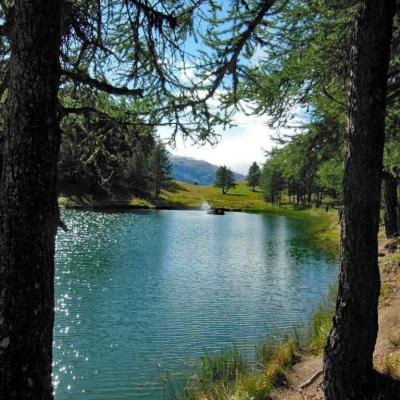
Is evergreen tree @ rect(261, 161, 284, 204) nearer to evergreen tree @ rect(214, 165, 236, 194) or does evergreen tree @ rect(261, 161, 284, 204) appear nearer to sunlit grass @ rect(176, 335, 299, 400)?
evergreen tree @ rect(214, 165, 236, 194)

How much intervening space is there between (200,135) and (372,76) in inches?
109

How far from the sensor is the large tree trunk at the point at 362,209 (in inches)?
226

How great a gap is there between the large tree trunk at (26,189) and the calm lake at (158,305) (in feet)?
23.3

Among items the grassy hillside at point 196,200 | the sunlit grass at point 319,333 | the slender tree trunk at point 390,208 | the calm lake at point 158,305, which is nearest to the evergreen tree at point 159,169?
the grassy hillside at point 196,200

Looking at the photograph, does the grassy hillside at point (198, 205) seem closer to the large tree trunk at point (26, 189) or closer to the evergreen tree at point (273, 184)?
the evergreen tree at point (273, 184)

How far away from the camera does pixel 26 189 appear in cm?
393

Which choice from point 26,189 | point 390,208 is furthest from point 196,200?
point 26,189

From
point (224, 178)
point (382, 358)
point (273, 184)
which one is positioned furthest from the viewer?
point (224, 178)

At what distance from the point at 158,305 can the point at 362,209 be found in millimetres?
13362

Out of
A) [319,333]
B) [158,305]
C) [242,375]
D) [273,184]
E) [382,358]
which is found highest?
[273,184]

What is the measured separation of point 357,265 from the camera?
19.4 feet

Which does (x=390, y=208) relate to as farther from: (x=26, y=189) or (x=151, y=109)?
(x=26, y=189)

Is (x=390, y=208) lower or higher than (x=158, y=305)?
higher

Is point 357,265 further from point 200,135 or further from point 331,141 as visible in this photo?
point 331,141
